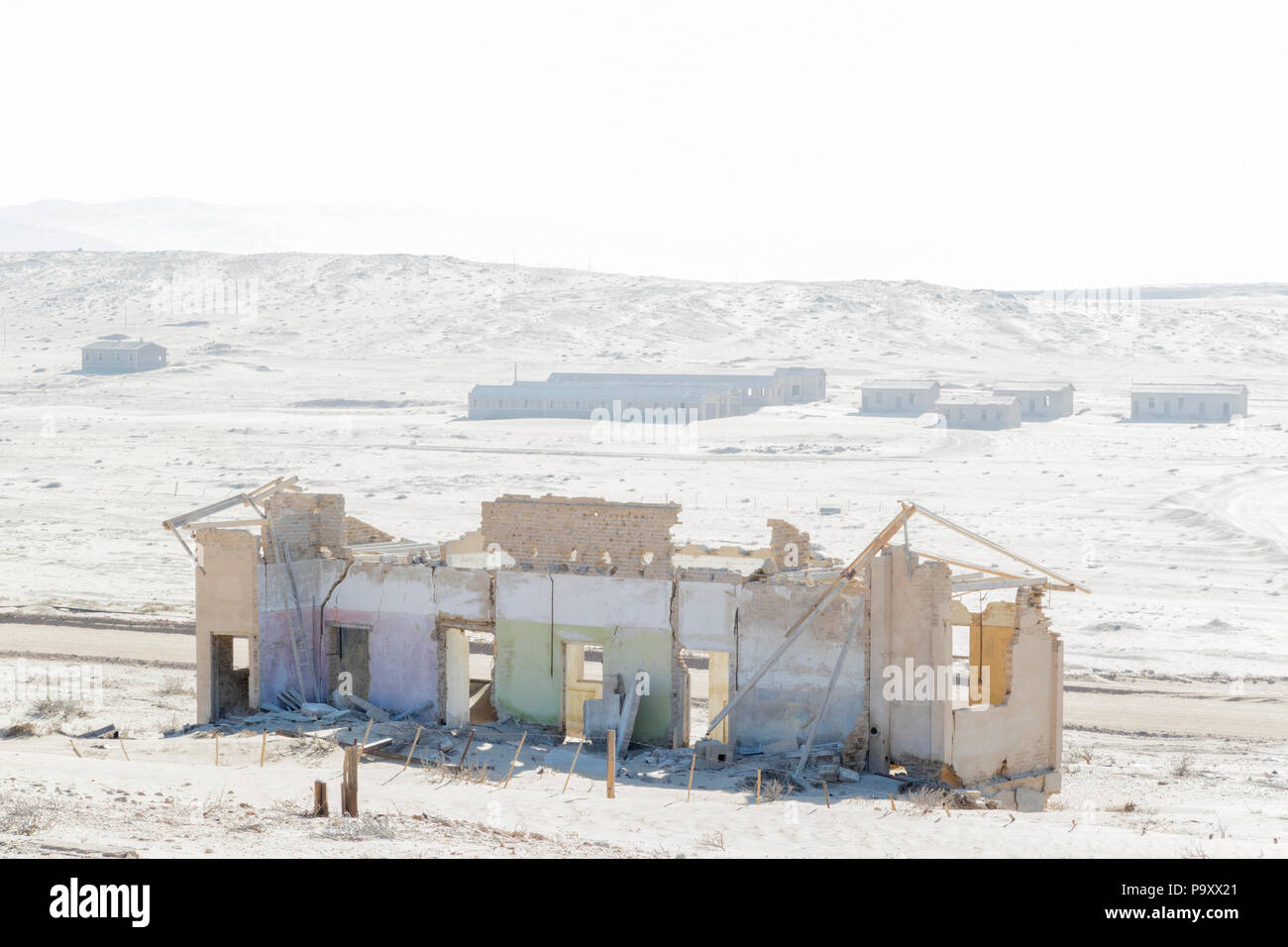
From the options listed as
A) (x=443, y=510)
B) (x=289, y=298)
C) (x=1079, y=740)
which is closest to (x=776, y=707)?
(x=1079, y=740)

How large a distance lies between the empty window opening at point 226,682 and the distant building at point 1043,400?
218 feet

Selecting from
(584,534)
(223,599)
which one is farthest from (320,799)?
(223,599)

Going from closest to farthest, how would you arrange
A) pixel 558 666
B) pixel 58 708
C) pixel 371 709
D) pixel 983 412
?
pixel 558 666
pixel 371 709
pixel 58 708
pixel 983 412

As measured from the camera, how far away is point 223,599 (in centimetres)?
2558

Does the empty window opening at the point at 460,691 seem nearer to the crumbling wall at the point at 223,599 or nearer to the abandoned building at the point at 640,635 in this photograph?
the abandoned building at the point at 640,635

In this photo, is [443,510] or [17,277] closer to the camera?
[443,510]

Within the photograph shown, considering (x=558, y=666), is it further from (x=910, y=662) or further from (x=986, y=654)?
(x=986, y=654)

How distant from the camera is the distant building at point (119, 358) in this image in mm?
105438

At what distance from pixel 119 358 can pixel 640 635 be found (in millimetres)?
90681

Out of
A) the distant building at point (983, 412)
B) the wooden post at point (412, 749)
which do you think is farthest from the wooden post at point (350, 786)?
the distant building at point (983, 412)

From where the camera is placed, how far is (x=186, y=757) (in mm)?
22141

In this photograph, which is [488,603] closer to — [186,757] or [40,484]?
[186,757]

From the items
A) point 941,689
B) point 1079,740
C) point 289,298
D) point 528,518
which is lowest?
point 1079,740

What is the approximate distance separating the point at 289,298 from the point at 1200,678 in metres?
127
